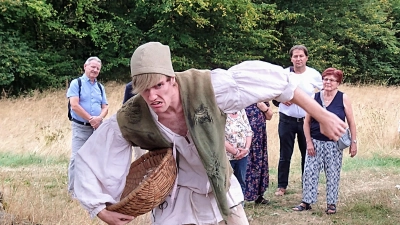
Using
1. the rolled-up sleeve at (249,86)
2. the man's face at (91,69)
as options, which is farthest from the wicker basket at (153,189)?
the man's face at (91,69)

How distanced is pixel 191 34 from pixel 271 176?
15.1 metres

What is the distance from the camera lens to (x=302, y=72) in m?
6.31

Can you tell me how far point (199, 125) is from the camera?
254 centimetres

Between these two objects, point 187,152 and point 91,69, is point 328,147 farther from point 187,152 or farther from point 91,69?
point 187,152

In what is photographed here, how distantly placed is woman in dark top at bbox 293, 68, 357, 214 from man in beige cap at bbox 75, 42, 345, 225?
10.1 ft

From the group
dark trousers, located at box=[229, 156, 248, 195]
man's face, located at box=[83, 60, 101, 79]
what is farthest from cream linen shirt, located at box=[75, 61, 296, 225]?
man's face, located at box=[83, 60, 101, 79]

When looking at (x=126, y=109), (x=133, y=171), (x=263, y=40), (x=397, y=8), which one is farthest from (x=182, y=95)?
(x=397, y=8)

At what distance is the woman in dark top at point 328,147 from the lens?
558cm

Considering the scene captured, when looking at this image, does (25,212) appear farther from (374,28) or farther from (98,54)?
(374,28)

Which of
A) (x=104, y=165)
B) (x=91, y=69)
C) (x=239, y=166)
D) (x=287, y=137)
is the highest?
(x=91, y=69)

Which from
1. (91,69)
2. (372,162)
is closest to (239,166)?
(91,69)

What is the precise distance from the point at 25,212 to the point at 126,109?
242cm

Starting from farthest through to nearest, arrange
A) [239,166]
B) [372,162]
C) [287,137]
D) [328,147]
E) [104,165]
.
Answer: [372,162], [287,137], [328,147], [239,166], [104,165]

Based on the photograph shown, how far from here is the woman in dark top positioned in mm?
5582
